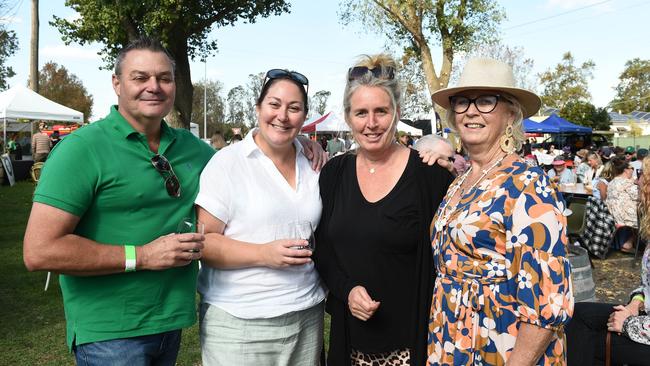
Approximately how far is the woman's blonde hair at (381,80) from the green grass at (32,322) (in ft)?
10.0

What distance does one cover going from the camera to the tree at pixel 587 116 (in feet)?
134

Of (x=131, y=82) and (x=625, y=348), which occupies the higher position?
(x=131, y=82)

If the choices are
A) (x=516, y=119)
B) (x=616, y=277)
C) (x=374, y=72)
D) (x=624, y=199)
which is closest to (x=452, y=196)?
(x=516, y=119)

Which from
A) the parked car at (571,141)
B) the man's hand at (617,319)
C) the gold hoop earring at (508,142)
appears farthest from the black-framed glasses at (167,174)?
the parked car at (571,141)

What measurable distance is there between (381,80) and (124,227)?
1.43m

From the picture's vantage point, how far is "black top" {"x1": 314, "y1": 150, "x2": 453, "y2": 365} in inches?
95.8

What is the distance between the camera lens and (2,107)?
1788 centimetres

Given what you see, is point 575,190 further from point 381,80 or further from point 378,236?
point 378,236

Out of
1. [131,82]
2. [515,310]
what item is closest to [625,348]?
[515,310]

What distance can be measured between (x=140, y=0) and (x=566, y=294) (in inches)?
716

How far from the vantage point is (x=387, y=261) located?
2.46 m

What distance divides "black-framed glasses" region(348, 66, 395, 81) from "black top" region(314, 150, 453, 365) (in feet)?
1.56

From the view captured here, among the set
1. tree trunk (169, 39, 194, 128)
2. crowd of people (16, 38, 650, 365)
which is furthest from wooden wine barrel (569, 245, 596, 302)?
tree trunk (169, 39, 194, 128)

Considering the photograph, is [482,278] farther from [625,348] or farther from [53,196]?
[625,348]
